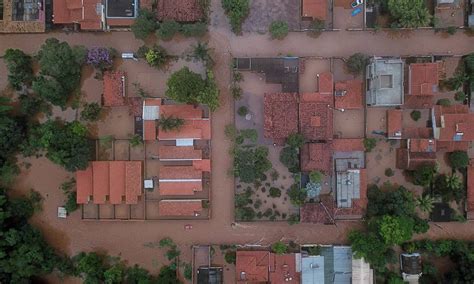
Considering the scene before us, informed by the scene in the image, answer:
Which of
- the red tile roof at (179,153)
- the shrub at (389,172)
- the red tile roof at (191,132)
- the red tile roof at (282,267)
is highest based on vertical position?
the red tile roof at (191,132)

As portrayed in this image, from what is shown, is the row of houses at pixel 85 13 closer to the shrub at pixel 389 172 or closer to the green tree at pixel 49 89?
the green tree at pixel 49 89

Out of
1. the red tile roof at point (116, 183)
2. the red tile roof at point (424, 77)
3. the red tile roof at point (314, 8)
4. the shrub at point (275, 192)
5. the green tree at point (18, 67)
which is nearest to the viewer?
the red tile roof at point (424, 77)

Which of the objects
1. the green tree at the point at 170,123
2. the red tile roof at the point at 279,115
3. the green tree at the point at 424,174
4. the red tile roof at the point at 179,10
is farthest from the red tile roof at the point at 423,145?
the red tile roof at the point at 179,10

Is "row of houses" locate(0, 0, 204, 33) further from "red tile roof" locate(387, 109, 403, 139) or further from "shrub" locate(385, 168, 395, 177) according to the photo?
"shrub" locate(385, 168, 395, 177)

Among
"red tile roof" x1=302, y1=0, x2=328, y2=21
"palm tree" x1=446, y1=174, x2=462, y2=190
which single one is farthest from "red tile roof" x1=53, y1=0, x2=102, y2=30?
"palm tree" x1=446, y1=174, x2=462, y2=190

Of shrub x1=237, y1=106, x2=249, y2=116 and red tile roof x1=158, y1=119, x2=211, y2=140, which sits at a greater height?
shrub x1=237, y1=106, x2=249, y2=116

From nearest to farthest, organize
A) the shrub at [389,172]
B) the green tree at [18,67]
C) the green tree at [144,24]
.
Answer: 1. the green tree at [144,24]
2. the green tree at [18,67]
3. the shrub at [389,172]
